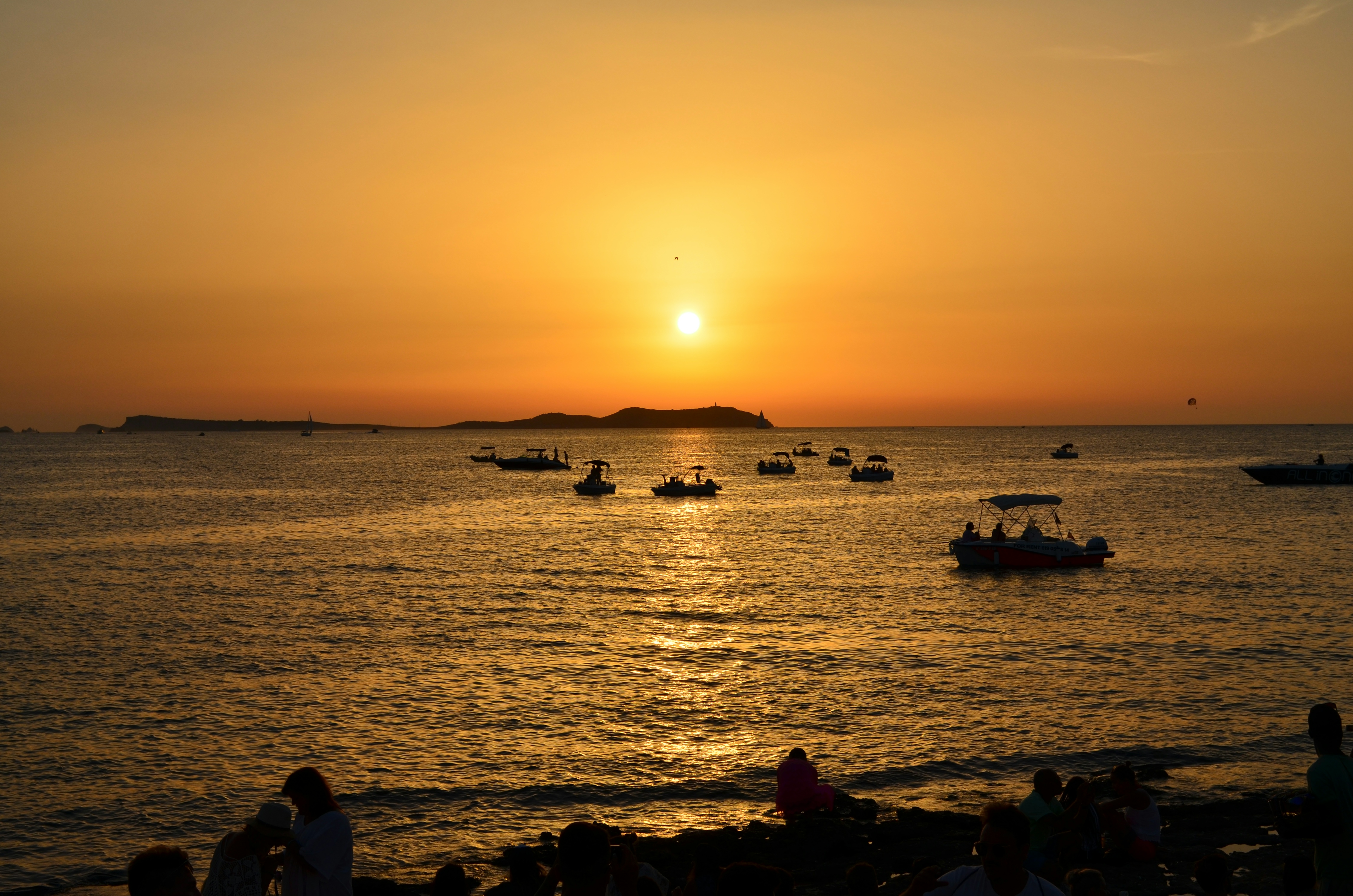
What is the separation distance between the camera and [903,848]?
15.6m

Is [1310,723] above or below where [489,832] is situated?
above

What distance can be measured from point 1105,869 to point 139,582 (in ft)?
158

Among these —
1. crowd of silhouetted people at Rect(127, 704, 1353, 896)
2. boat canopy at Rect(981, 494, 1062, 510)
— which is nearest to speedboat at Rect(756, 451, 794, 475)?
boat canopy at Rect(981, 494, 1062, 510)

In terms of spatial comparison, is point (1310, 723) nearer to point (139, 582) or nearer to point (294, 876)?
point (294, 876)

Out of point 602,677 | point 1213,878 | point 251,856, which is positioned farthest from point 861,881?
point 602,677

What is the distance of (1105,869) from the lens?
1357 centimetres

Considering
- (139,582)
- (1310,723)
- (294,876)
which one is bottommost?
→ (139,582)

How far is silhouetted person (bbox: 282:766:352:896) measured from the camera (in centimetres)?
689

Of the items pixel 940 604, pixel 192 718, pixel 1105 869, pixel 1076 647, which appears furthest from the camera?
pixel 940 604

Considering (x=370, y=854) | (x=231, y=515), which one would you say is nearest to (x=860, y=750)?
(x=370, y=854)

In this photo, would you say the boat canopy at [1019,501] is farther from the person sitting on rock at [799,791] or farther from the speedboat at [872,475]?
the speedboat at [872,475]

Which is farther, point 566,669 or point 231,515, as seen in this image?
point 231,515

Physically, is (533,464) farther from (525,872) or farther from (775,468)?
(525,872)

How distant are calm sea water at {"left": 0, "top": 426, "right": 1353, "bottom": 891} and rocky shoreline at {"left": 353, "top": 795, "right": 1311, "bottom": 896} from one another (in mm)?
1648
